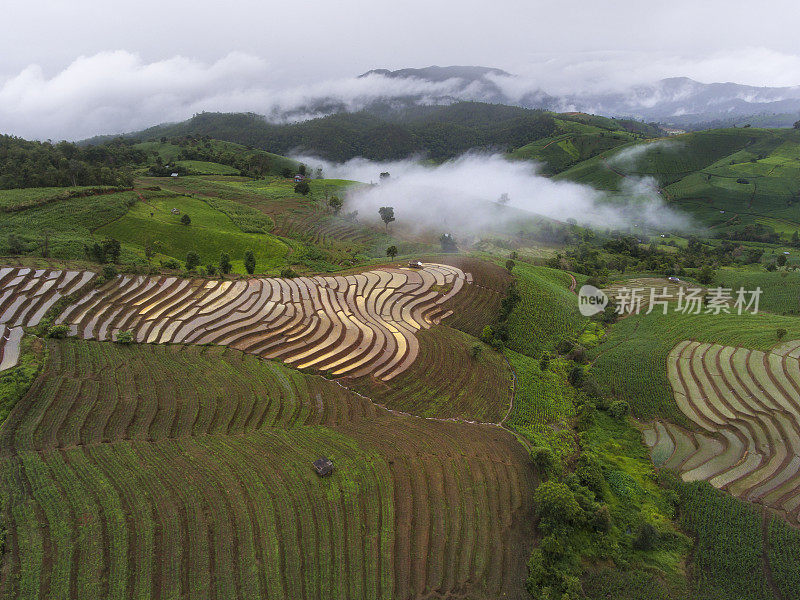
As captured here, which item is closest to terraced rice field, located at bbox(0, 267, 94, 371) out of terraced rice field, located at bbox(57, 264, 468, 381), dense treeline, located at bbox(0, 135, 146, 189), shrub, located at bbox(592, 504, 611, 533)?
terraced rice field, located at bbox(57, 264, 468, 381)

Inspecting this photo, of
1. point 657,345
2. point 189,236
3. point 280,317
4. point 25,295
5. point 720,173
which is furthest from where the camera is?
point 720,173

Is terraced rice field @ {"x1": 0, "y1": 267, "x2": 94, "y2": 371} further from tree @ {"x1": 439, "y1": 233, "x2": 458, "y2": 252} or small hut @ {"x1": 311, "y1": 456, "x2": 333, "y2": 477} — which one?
tree @ {"x1": 439, "y1": 233, "x2": 458, "y2": 252}

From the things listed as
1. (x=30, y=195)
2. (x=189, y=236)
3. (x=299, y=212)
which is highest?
(x=30, y=195)

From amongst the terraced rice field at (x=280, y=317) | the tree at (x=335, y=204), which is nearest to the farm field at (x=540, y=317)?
the terraced rice field at (x=280, y=317)

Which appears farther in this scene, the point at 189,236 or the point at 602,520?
the point at 189,236

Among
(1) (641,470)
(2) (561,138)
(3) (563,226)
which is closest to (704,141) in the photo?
(2) (561,138)

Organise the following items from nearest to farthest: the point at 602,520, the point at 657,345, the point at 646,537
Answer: the point at 646,537 → the point at 602,520 → the point at 657,345

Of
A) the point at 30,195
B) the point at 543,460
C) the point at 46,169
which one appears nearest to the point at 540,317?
the point at 543,460

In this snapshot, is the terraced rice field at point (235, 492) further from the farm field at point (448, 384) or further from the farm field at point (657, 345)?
the farm field at point (657, 345)

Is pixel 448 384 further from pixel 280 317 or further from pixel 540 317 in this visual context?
pixel 540 317
